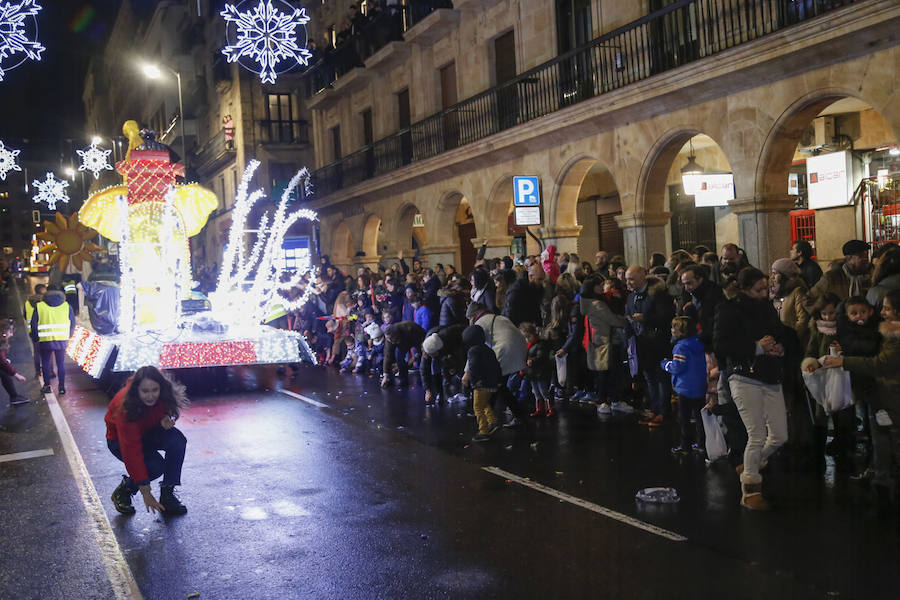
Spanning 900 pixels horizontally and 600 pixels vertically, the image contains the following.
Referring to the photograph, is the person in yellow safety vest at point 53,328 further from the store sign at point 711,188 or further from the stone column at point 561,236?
the store sign at point 711,188

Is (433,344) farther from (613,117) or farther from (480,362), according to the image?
(613,117)

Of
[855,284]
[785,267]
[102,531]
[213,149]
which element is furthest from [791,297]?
[213,149]

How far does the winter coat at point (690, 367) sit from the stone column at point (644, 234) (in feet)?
26.4

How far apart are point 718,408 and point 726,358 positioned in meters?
1.14

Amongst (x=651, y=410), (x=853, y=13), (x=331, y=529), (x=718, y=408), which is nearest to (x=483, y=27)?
(x=853, y=13)

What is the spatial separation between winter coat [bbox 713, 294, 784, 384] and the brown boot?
81 centimetres

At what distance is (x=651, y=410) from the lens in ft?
33.8

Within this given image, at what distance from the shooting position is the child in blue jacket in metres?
8.22

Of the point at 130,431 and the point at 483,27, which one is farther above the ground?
the point at 483,27

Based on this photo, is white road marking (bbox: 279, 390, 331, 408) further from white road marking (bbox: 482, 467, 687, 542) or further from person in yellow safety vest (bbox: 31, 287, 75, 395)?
white road marking (bbox: 482, 467, 687, 542)

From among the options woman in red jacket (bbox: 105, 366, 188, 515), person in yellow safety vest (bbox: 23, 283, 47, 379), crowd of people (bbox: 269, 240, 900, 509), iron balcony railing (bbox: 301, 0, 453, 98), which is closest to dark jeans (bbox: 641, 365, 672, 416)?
crowd of people (bbox: 269, 240, 900, 509)

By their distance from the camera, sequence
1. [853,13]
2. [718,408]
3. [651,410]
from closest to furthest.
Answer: [718,408]
[651,410]
[853,13]

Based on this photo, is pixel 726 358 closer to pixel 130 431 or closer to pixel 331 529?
pixel 331 529

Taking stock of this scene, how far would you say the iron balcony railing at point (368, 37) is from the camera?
23469mm
